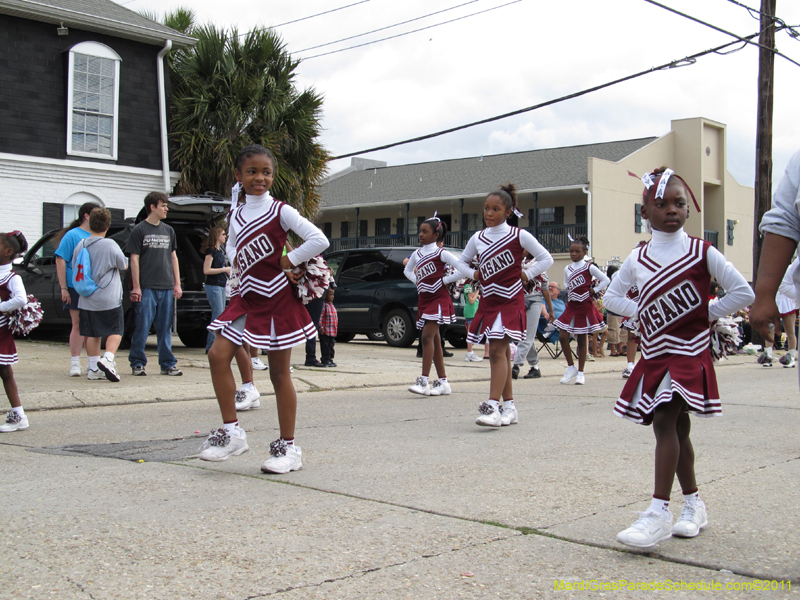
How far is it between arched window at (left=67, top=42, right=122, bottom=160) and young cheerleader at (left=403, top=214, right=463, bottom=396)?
11798 millimetres

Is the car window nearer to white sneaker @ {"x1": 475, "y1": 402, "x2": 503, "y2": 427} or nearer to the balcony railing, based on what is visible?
white sneaker @ {"x1": 475, "y1": 402, "x2": 503, "y2": 427}

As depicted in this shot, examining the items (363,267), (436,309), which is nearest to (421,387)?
(436,309)

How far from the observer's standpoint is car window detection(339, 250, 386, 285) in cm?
1642

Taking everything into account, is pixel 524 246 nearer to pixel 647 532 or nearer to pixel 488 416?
pixel 488 416

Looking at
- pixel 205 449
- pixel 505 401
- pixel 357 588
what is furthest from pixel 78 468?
pixel 505 401

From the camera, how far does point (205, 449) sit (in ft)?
16.1

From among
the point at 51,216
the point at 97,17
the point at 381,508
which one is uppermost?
the point at 97,17

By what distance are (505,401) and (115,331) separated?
180 inches

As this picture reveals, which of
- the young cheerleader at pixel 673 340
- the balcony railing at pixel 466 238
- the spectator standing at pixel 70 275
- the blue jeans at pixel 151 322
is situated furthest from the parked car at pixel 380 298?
the balcony railing at pixel 466 238

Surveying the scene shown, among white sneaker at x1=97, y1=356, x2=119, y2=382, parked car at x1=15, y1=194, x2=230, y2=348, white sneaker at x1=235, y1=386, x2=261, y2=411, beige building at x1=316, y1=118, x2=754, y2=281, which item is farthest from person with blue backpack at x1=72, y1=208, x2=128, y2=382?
beige building at x1=316, y1=118, x2=754, y2=281

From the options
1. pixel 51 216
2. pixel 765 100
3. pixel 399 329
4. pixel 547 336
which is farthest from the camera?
pixel 51 216

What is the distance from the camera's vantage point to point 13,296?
604cm

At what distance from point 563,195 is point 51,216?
23411 millimetres

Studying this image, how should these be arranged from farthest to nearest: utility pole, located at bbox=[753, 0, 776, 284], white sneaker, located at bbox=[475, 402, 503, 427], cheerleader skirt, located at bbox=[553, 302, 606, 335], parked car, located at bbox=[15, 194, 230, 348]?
utility pole, located at bbox=[753, 0, 776, 284], parked car, located at bbox=[15, 194, 230, 348], cheerleader skirt, located at bbox=[553, 302, 606, 335], white sneaker, located at bbox=[475, 402, 503, 427]
